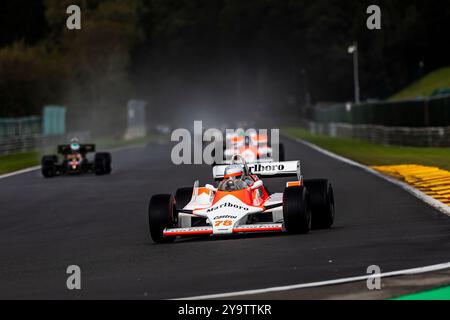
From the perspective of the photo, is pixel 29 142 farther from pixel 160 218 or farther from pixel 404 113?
pixel 160 218

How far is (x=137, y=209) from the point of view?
20.5 metres

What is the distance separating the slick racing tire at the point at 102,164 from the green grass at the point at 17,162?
6.25 m

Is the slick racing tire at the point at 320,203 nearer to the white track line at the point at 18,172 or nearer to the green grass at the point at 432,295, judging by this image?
the green grass at the point at 432,295

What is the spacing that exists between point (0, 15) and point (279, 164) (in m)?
118

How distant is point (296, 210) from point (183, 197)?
2421mm

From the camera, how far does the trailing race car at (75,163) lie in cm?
3338

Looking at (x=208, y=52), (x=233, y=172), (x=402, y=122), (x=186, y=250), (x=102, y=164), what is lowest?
(x=186, y=250)

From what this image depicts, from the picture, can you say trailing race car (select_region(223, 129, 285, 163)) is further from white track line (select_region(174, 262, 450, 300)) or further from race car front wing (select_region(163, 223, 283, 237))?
white track line (select_region(174, 262, 450, 300))

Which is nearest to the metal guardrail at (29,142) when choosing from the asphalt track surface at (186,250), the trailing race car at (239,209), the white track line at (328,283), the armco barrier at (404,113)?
the armco barrier at (404,113)

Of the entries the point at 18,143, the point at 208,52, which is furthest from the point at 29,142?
the point at 208,52

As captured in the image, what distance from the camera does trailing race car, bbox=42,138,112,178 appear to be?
33375mm

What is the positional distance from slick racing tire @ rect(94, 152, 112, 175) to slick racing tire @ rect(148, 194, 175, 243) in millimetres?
18631

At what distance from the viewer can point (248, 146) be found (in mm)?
30609
